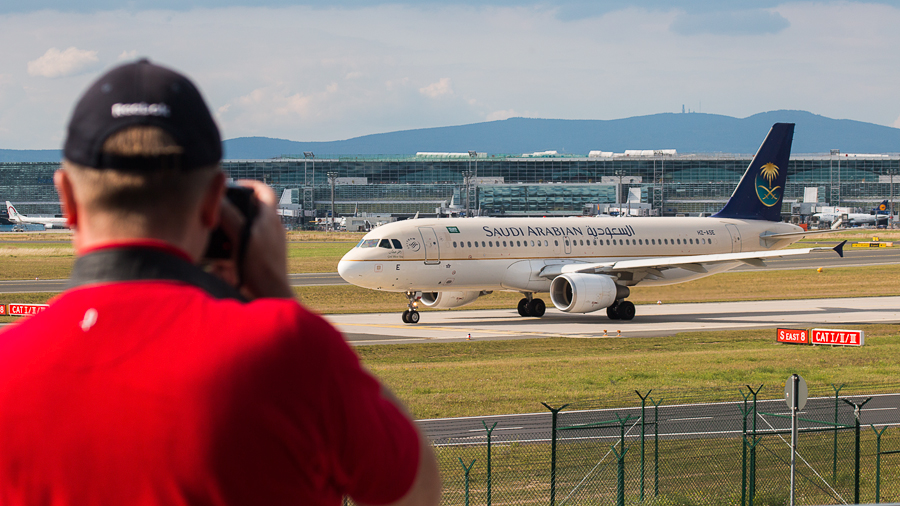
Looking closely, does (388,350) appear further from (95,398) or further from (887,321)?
(95,398)

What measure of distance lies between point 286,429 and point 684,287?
187 ft

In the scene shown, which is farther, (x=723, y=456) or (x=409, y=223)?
(x=409, y=223)

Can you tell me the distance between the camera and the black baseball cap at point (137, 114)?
6.73ft

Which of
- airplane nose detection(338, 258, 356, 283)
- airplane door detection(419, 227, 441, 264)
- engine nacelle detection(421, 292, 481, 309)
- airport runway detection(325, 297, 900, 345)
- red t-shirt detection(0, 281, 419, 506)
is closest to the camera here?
red t-shirt detection(0, 281, 419, 506)

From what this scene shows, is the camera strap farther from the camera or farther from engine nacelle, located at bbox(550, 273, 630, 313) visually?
engine nacelle, located at bbox(550, 273, 630, 313)

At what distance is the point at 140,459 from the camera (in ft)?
6.18

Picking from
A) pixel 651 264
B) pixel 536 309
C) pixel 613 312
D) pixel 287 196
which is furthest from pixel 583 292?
pixel 287 196

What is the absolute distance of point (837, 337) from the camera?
1254 inches

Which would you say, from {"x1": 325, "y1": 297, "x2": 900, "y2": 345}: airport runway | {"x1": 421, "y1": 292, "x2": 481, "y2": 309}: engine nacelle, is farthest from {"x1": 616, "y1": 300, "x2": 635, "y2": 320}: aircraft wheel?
{"x1": 421, "y1": 292, "x2": 481, "y2": 309}: engine nacelle

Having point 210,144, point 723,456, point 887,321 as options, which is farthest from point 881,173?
point 210,144

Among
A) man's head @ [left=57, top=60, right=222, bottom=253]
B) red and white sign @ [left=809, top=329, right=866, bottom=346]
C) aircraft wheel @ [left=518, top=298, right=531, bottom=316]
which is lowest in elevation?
aircraft wheel @ [left=518, top=298, right=531, bottom=316]

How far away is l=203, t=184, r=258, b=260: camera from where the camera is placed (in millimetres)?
2291

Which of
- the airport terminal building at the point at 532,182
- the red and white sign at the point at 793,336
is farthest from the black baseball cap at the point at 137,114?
the airport terminal building at the point at 532,182

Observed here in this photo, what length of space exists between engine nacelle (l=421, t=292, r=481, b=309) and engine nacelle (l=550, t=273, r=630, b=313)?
4111mm
